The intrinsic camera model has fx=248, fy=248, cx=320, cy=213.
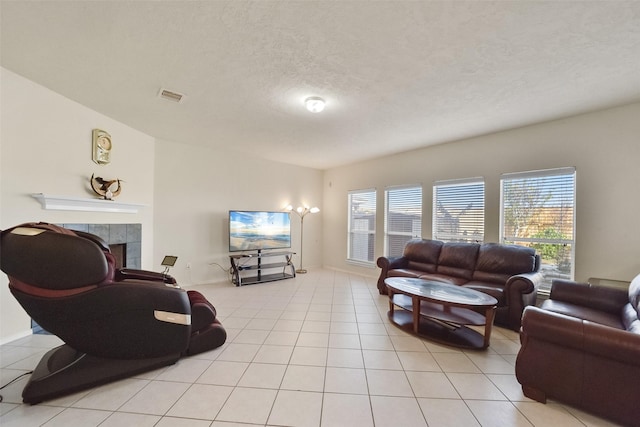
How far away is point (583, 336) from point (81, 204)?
4.89 meters

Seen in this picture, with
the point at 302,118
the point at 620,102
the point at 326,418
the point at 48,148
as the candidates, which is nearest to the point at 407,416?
the point at 326,418

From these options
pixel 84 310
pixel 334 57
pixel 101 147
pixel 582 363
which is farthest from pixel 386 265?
pixel 101 147

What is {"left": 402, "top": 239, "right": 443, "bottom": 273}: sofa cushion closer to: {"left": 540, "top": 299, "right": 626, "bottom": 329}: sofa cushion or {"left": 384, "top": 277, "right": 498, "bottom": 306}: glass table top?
{"left": 384, "top": 277, "right": 498, "bottom": 306}: glass table top

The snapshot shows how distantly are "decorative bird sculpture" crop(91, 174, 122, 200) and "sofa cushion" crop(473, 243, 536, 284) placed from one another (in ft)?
17.2

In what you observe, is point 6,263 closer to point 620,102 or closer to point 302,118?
point 302,118

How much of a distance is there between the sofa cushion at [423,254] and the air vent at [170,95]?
13.6 ft

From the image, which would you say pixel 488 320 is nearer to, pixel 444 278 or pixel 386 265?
pixel 444 278

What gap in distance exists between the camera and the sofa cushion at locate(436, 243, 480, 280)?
12.4 feet

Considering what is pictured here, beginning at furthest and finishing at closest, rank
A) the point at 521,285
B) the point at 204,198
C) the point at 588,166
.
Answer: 1. the point at 204,198
2. the point at 588,166
3. the point at 521,285

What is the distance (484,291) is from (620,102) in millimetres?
2627

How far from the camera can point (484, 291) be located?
10.2 ft

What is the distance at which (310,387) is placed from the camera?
1.88 meters

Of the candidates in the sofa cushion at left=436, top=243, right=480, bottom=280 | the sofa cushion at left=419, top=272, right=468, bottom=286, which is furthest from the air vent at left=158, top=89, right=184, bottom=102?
the sofa cushion at left=436, top=243, right=480, bottom=280

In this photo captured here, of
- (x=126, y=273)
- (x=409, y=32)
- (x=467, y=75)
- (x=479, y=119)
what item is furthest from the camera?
(x=479, y=119)
